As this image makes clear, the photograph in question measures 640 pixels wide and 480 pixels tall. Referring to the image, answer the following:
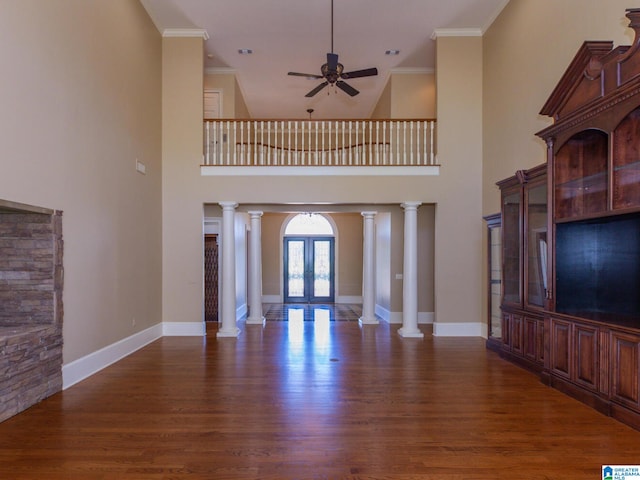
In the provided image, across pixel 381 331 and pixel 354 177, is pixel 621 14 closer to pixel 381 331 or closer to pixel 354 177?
pixel 354 177

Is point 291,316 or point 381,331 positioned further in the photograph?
point 291,316

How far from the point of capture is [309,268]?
14.0 metres

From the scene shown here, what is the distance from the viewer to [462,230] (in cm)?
748

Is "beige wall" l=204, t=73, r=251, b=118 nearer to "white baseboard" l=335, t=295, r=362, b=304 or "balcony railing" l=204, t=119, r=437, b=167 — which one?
"balcony railing" l=204, t=119, r=437, b=167

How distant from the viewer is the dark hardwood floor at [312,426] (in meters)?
2.78

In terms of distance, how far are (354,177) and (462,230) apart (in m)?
2.13

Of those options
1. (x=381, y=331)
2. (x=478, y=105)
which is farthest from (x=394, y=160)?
(x=381, y=331)

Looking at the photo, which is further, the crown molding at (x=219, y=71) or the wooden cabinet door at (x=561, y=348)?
the crown molding at (x=219, y=71)

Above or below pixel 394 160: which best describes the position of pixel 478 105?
above

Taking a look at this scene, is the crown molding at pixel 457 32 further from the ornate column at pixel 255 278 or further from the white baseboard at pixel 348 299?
the white baseboard at pixel 348 299

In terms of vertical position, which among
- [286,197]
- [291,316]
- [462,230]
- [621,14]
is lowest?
[291,316]

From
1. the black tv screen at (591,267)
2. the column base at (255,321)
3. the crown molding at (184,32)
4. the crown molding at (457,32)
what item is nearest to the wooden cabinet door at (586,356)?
the black tv screen at (591,267)

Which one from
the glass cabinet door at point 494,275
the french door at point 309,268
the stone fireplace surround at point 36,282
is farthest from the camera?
the french door at point 309,268

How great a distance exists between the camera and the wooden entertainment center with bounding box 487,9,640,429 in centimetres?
351
